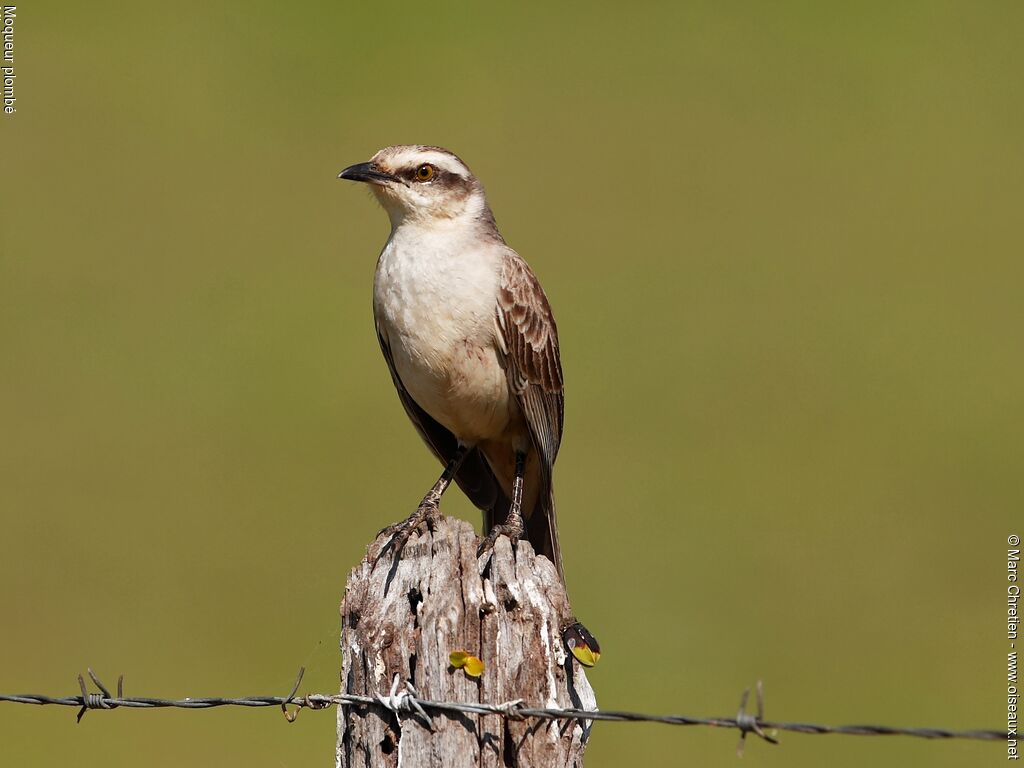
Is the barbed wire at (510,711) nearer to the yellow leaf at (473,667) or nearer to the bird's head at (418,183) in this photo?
the yellow leaf at (473,667)

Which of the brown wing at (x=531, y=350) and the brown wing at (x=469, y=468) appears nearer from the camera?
the brown wing at (x=531, y=350)

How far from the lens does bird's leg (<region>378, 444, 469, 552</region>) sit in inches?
199

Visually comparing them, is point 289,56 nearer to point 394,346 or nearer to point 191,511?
point 191,511

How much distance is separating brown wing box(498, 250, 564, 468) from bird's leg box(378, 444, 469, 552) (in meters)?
0.48

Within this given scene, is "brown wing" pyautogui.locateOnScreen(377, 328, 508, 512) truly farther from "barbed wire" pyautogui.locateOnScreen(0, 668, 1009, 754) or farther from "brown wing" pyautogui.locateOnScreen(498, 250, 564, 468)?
"barbed wire" pyautogui.locateOnScreen(0, 668, 1009, 754)

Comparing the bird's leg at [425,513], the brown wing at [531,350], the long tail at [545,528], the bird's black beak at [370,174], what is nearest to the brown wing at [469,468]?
the bird's leg at [425,513]

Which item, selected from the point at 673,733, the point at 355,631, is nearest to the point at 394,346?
the point at 355,631

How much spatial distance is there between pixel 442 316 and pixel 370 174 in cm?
71

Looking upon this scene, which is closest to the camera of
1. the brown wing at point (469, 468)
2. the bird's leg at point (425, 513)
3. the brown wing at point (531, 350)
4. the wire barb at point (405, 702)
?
the wire barb at point (405, 702)

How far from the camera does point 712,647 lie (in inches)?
420

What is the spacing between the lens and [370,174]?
20.9 feet

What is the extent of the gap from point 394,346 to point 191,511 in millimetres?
5888

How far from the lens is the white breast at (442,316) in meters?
6.18

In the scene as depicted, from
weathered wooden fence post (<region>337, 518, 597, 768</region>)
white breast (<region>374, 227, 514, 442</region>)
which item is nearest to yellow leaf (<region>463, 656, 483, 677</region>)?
weathered wooden fence post (<region>337, 518, 597, 768</region>)
